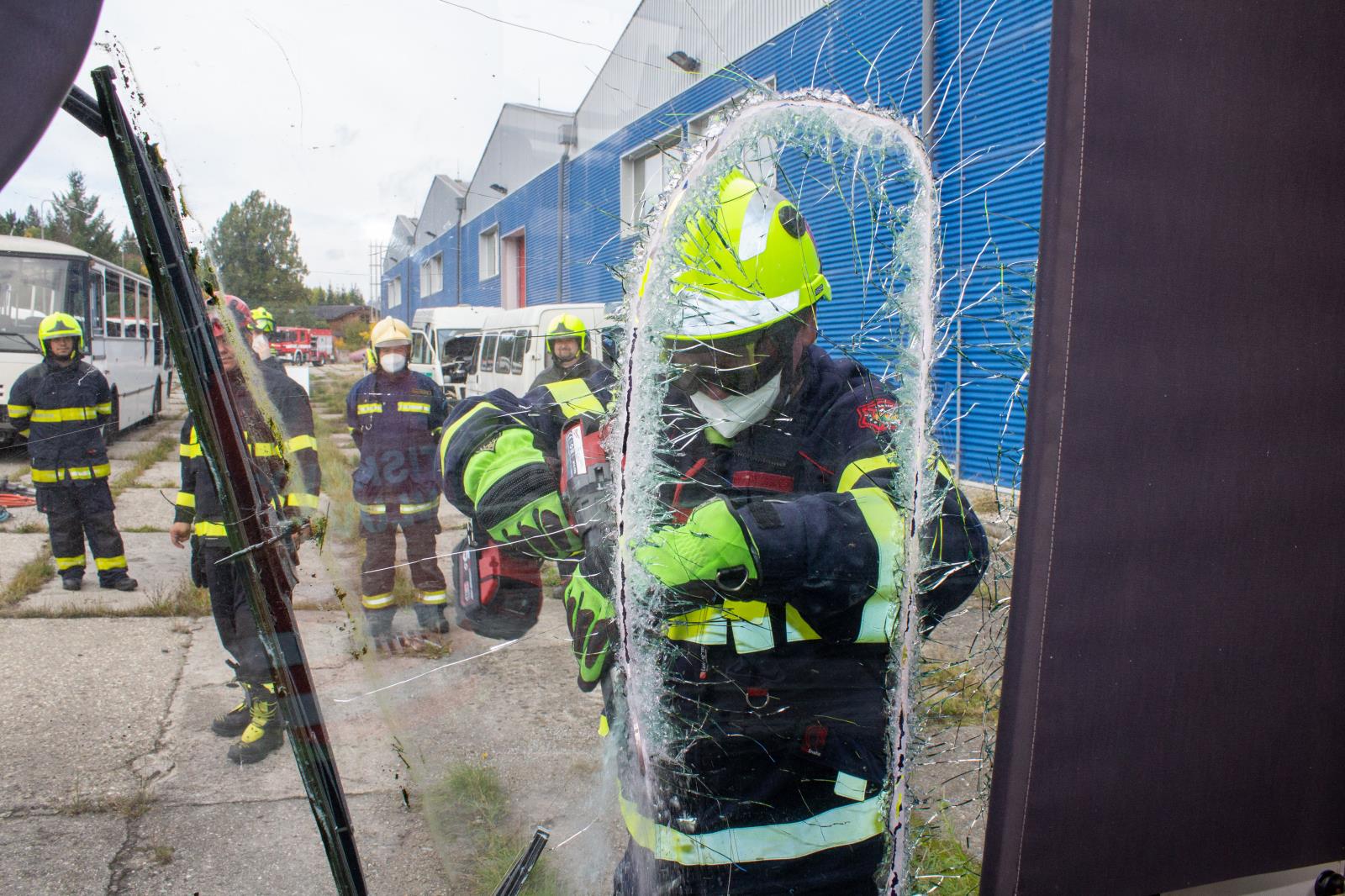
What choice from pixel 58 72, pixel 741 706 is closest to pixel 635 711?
pixel 741 706

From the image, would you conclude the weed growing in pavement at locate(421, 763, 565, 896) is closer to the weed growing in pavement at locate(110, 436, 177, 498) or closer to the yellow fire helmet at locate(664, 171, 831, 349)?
the yellow fire helmet at locate(664, 171, 831, 349)

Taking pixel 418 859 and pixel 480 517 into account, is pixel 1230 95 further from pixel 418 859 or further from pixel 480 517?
pixel 418 859

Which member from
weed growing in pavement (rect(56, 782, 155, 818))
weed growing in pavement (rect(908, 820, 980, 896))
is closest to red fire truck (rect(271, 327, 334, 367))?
weed growing in pavement (rect(908, 820, 980, 896))

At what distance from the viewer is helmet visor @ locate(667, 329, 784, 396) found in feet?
3.20

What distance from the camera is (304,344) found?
36.7 inches

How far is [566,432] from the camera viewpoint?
1001 millimetres

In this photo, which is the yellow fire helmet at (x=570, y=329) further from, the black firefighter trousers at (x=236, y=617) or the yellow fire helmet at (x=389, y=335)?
the black firefighter trousers at (x=236, y=617)

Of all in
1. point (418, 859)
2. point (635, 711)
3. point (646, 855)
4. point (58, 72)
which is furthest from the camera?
point (418, 859)

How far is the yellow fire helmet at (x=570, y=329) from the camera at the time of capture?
98cm

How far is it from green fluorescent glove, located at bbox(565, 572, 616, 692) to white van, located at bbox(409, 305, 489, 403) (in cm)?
28

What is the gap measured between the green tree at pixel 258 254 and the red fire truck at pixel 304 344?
0.03m

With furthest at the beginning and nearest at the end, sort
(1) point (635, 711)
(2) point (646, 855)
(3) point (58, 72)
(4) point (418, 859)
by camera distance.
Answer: (4) point (418, 859) → (2) point (646, 855) → (1) point (635, 711) → (3) point (58, 72)

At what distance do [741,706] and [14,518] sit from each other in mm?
1460

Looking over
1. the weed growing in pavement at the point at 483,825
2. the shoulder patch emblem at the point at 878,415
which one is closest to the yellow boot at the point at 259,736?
the weed growing in pavement at the point at 483,825
